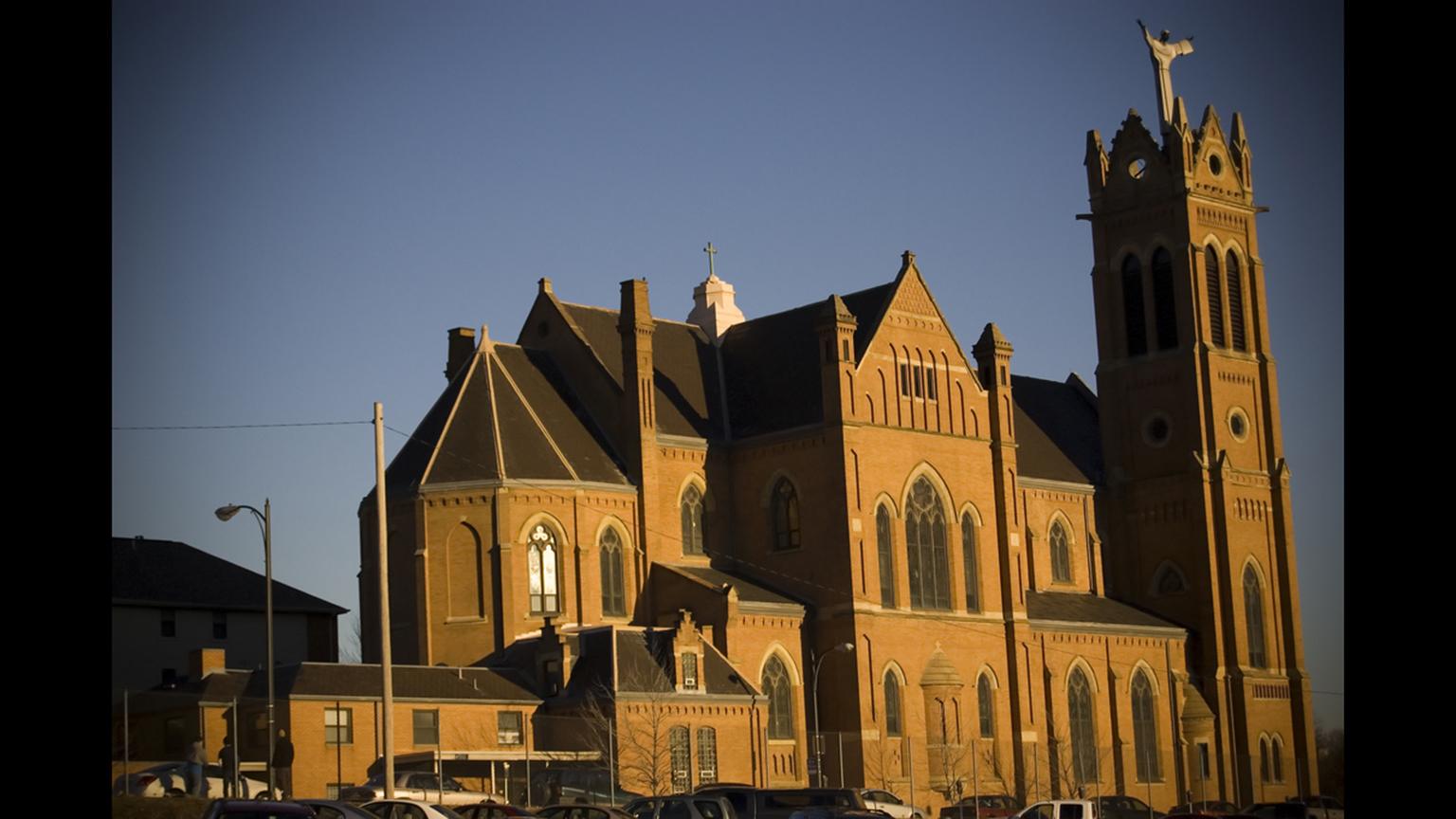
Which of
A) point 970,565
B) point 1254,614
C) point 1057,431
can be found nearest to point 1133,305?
point 1057,431

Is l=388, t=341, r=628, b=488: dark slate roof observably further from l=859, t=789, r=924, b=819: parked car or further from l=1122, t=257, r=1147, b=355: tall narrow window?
l=1122, t=257, r=1147, b=355: tall narrow window

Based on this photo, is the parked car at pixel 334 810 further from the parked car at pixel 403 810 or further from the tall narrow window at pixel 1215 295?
the tall narrow window at pixel 1215 295

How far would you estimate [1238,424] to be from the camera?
87375 millimetres

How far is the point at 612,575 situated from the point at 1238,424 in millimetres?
32400

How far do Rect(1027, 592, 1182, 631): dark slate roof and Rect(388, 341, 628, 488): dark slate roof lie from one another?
19.3 m

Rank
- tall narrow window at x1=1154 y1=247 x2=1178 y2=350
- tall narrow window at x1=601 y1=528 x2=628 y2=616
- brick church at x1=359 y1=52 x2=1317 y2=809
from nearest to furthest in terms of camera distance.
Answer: brick church at x1=359 y1=52 x2=1317 y2=809 → tall narrow window at x1=601 y1=528 x2=628 y2=616 → tall narrow window at x1=1154 y1=247 x2=1178 y2=350

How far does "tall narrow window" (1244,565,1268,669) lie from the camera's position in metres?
85.2

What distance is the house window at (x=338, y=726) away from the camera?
2206 inches

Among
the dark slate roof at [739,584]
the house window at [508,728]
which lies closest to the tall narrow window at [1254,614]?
the dark slate roof at [739,584]

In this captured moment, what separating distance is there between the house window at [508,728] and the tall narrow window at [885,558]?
15.7 meters

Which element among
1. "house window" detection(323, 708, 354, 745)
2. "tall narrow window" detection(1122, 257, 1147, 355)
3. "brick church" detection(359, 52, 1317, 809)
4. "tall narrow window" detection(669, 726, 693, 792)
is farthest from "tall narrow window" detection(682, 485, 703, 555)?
"tall narrow window" detection(1122, 257, 1147, 355)
